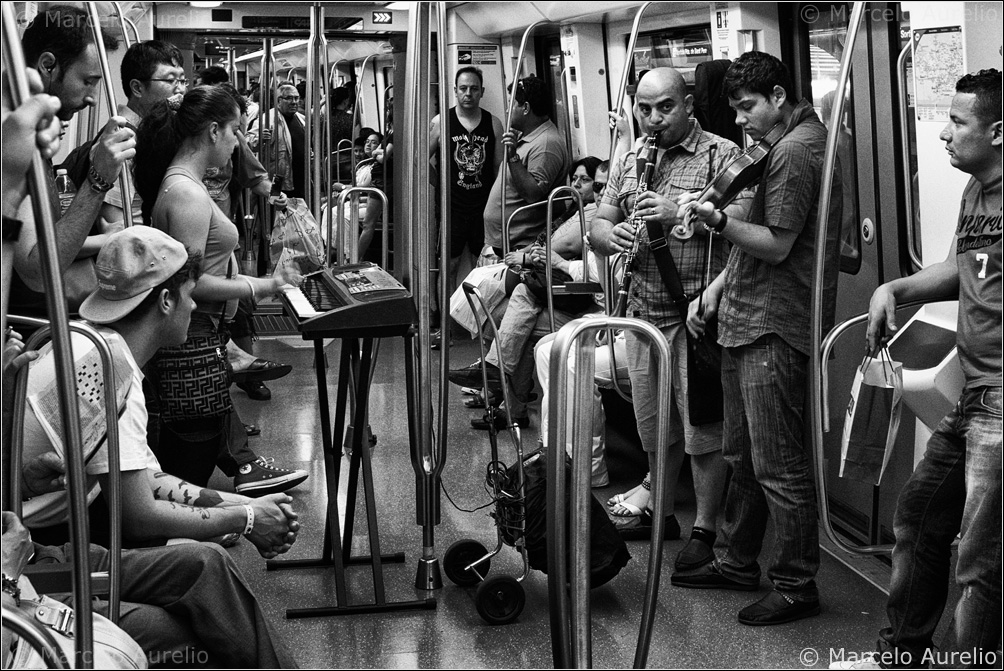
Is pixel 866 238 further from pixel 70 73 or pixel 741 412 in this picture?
pixel 70 73

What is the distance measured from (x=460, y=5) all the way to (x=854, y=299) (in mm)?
2488

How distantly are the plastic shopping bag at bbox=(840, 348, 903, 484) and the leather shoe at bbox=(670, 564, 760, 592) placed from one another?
2.59ft

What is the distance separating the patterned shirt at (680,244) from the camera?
13.5ft

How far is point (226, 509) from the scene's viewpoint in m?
2.94

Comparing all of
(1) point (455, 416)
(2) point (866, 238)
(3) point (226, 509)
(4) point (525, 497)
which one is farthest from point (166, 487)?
(1) point (455, 416)

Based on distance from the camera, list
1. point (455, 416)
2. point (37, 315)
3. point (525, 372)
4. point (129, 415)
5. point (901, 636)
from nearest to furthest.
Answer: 1. point (129, 415)
2. point (901, 636)
3. point (37, 315)
4. point (525, 372)
5. point (455, 416)

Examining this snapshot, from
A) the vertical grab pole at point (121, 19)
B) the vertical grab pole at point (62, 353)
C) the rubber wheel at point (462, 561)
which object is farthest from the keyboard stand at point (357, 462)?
the vertical grab pole at point (121, 19)

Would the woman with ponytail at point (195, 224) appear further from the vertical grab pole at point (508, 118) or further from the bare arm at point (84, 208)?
the vertical grab pole at point (508, 118)

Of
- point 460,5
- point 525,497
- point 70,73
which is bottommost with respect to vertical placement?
point 525,497

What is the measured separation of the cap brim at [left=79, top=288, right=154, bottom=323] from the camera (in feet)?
10.1

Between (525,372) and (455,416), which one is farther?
(455,416)

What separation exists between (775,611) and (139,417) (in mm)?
2027

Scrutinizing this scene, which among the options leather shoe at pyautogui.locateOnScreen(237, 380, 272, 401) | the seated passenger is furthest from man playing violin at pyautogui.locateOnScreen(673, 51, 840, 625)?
leather shoe at pyautogui.locateOnScreen(237, 380, 272, 401)

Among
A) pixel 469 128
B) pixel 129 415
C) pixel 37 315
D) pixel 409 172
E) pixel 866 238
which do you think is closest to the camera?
pixel 129 415
